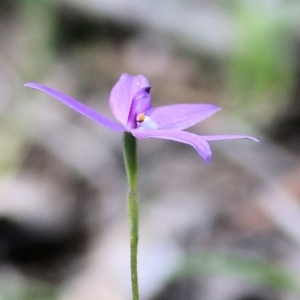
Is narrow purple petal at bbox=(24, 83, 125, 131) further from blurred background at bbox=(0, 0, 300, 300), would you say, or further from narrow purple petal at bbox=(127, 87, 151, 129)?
blurred background at bbox=(0, 0, 300, 300)

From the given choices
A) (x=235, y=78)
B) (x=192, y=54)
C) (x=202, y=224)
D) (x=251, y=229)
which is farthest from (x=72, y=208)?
(x=192, y=54)

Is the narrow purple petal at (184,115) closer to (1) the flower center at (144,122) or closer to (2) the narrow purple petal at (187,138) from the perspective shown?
(1) the flower center at (144,122)

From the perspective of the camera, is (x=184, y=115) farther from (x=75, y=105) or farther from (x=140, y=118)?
(x=75, y=105)

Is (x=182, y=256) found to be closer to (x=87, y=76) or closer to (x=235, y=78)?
(x=235, y=78)

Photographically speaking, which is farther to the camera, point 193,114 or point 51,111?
point 51,111

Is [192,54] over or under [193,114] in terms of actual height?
over

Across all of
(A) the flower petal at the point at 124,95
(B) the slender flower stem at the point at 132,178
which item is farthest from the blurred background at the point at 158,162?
(B) the slender flower stem at the point at 132,178

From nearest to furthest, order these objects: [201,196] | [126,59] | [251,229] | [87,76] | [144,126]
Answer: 1. [144,126]
2. [251,229]
3. [201,196]
4. [87,76]
5. [126,59]

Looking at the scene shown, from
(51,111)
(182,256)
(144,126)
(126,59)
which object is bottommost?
(144,126)

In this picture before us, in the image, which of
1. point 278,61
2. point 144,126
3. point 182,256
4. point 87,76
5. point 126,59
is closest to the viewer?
point 144,126
